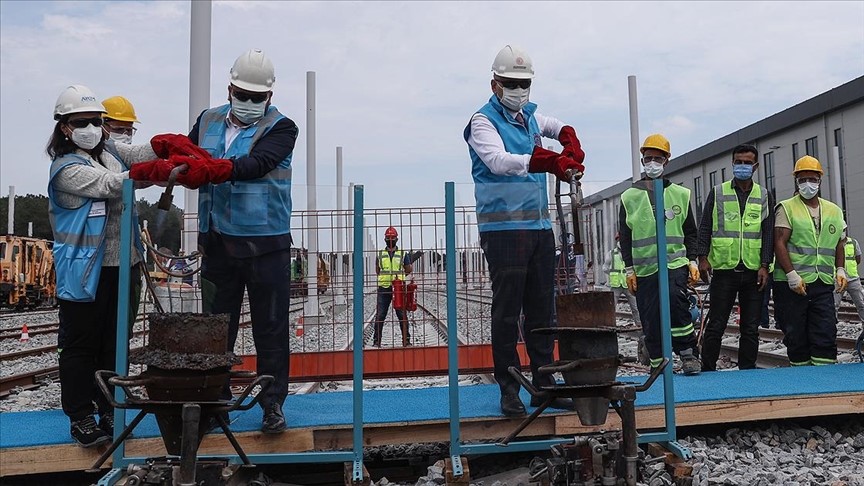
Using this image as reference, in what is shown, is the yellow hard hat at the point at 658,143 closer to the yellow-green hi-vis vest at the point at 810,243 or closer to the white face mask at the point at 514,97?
the yellow-green hi-vis vest at the point at 810,243

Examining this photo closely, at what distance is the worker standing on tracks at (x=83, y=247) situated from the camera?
4094 millimetres

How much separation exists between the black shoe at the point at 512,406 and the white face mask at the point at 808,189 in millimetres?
3866

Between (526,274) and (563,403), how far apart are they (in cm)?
79

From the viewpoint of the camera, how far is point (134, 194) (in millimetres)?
3945

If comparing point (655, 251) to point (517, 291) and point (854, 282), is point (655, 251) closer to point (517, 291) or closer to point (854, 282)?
point (517, 291)

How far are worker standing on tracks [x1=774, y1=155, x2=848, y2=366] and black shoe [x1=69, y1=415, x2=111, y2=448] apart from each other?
17.9 feet

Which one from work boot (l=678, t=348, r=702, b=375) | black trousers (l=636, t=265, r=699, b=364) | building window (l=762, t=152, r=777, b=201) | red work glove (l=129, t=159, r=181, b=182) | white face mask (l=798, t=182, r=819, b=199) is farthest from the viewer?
building window (l=762, t=152, r=777, b=201)

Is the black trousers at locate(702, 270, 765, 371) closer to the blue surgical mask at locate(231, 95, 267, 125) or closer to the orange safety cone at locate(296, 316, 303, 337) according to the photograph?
the orange safety cone at locate(296, 316, 303, 337)

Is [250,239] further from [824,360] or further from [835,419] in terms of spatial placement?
[824,360]

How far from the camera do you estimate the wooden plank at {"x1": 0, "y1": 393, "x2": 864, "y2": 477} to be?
3945 mm

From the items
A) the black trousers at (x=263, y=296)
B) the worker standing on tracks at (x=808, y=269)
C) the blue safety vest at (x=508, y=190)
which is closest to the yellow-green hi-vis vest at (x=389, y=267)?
the blue safety vest at (x=508, y=190)

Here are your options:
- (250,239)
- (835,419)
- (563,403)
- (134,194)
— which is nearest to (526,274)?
(563,403)

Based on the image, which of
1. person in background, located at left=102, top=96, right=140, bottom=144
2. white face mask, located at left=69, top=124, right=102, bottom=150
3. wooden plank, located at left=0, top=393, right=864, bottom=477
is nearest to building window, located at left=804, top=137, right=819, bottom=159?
wooden plank, located at left=0, top=393, right=864, bottom=477

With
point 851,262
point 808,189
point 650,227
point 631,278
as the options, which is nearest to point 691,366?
point 631,278
